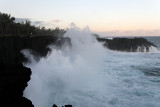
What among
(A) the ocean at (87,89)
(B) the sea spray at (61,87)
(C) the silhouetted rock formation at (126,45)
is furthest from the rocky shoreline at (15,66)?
(C) the silhouetted rock formation at (126,45)

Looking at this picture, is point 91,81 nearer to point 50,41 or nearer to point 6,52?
point 6,52

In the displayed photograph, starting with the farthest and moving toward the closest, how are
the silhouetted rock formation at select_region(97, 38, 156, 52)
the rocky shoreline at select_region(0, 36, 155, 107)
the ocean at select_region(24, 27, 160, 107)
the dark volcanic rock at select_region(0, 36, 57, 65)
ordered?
the silhouetted rock formation at select_region(97, 38, 156, 52)
the dark volcanic rock at select_region(0, 36, 57, 65)
the ocean at select_region(24, 27, 160, 107)
the rocky shoreline at select_region(0, 36, 155, 107)

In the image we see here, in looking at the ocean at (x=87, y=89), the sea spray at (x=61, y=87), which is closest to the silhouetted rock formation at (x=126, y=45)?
the sea spray at (x=61, y=87)

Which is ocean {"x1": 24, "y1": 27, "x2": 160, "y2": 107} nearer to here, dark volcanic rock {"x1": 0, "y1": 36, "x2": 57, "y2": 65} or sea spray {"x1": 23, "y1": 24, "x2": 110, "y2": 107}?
sea spray {"x1": 23, "y1": 24, "x2": 110, "y2": 107}

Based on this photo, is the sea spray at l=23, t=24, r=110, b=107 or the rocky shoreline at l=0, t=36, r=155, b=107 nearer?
the rocky shoreline at l=0, t=36, r=155, b=107

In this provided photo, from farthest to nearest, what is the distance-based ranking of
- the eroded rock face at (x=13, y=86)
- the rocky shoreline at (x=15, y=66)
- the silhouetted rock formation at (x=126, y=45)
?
the silhouetted rock formation at (x=126, y=45)
the rocky shoreline at (x=15, y=66)
the eroded rock face at (x=13, y=86)

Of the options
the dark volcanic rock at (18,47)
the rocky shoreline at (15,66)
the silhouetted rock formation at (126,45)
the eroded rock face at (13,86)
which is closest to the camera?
the eroded rock face at (13,86)

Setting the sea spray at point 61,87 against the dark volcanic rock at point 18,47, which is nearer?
the sea spray at point 61,87

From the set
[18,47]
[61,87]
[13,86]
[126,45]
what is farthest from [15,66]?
[126,45]

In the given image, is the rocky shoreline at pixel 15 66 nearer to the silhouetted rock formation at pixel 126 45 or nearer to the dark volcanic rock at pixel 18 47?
the dark volcanic rock at pixel 18 47

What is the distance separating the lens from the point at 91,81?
15.7 m

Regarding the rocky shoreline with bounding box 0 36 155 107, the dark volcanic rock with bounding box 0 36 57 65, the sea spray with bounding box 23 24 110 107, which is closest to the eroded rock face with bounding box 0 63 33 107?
the rocky shoreline with bounding box 0 36 155 107

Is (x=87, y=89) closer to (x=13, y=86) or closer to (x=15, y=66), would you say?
(x=15, y=66)

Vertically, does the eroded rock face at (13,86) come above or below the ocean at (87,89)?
above
